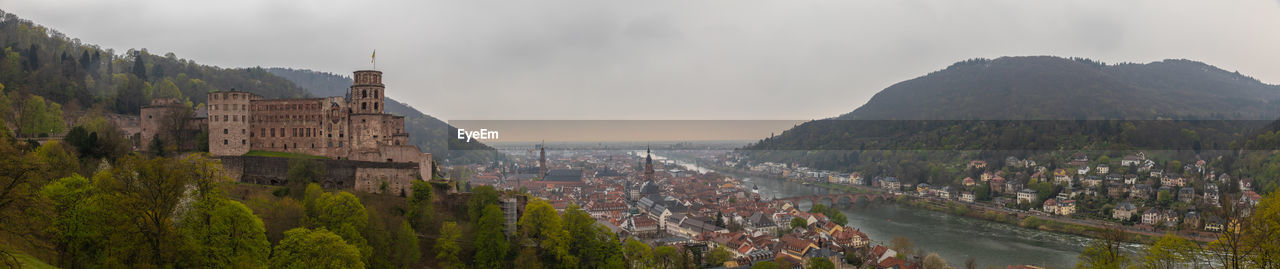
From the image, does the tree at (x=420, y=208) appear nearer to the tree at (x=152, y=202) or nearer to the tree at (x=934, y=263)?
the tree at (x=152, y=202)

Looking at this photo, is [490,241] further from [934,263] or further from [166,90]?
[166,90]

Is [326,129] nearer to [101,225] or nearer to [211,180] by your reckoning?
[211,180]

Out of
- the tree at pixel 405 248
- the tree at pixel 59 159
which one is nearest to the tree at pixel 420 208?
the tree at pixel 405 248

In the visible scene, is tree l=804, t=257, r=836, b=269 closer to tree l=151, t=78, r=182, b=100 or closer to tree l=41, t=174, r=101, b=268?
tree l=41, t=174, r=101, b=268

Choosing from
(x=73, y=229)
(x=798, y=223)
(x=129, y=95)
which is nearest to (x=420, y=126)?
(x=129, y=95)

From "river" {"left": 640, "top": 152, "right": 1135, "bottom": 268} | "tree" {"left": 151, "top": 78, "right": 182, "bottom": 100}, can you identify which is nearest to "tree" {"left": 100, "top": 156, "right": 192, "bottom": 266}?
"tree" {"left": 151, "top": 78, "right": 182, "bottom": 100}

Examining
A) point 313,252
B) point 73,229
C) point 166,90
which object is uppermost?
point 166,90
